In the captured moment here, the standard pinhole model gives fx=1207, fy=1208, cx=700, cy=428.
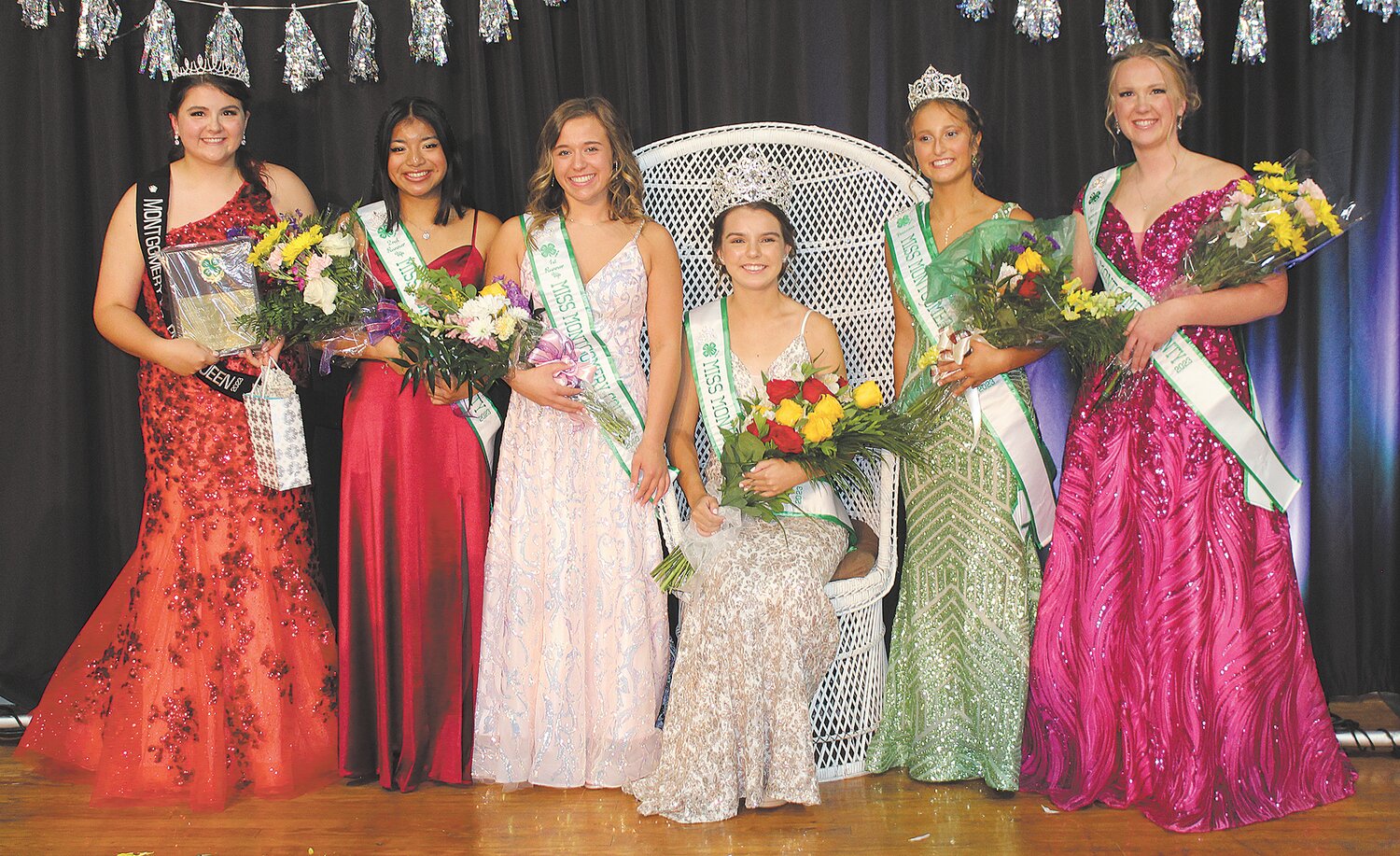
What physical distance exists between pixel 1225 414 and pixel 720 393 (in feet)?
3.42

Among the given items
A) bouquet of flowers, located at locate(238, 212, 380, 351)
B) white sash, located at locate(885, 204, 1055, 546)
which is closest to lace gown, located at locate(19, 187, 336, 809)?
bouquet of flowers, located at locate(238, 212, 380, 351)

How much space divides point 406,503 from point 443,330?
0.44 meters

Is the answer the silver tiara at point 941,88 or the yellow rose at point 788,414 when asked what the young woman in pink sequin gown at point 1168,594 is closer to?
the silver tiara at point 941,88

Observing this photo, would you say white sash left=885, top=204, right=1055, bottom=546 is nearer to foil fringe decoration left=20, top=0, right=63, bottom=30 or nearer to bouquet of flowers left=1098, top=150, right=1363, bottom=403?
bouquet of flowers left=1098, top=150, right=1363, bottom=403

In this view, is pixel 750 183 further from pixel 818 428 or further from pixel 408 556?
pixel 408 556

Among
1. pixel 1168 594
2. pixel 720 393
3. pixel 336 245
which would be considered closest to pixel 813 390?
pixel 720 393

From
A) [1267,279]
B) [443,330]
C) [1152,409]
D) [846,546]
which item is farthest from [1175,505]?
[443,330]

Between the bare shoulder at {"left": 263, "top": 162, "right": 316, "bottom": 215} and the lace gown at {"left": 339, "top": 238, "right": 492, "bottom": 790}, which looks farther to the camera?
the bare shoulder at {"left": 263, "top": 162, "right": 316, "bottom": 215}

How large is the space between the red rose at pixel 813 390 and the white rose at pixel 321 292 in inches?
38.5

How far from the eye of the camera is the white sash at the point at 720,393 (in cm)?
263

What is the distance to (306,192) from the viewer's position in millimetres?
2922

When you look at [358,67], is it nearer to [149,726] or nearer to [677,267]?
[677,267]

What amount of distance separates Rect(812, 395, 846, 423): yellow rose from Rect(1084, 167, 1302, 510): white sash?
627mm

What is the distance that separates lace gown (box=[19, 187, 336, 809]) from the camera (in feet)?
8.57
